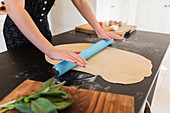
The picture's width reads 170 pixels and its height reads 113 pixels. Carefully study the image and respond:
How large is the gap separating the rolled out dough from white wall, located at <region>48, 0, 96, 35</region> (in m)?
2.21

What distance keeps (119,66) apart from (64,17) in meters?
2.81

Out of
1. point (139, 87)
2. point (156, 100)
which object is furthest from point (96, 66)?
point (156, 100)

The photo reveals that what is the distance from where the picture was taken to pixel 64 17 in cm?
335

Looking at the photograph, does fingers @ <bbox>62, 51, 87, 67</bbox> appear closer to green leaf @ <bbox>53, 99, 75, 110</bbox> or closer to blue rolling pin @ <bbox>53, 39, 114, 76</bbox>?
blue rolling pin @ <bbox>53, 39, 114, 76</bbox>

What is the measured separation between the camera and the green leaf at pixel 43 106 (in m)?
0.34

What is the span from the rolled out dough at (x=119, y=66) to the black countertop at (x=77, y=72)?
0.03 metres

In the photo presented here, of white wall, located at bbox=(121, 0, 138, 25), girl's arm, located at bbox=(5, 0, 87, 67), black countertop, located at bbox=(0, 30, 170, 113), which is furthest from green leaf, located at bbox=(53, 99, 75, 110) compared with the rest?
white wall, located at bbox=(121, 0, 138, 25)

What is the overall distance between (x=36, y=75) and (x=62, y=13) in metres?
2.87

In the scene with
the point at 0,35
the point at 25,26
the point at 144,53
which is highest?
the point at 25,26

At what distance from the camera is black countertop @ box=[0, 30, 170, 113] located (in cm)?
60

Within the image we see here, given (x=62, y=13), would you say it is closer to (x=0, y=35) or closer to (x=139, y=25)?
(x=0, y=35)

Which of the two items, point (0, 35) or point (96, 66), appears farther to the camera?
point (0, 35)

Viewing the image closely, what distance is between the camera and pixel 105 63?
0.81m

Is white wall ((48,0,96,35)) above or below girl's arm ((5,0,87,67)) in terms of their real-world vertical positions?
below
